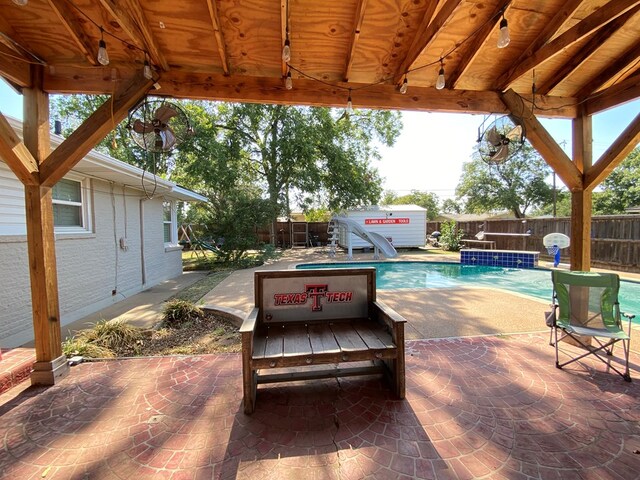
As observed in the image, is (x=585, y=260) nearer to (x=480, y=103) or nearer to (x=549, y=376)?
(x=549, y=376)

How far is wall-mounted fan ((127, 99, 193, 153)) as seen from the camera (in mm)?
3031

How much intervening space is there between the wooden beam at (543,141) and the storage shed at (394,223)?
1220 cm

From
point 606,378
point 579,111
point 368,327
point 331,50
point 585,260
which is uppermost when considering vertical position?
point 331,50

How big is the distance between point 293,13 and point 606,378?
171 inches

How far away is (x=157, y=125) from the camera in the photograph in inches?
A: 121

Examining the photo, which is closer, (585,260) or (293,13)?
(293,13)

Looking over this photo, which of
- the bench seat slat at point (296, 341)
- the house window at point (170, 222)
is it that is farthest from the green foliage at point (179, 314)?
the house window at point (170, 222)

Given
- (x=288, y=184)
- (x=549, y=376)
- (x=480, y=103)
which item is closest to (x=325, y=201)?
(x=288, y=184)

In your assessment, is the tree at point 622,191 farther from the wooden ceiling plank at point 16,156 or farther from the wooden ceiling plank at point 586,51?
the wooden ceiling plank at point 16,156

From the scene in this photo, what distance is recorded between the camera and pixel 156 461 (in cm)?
169

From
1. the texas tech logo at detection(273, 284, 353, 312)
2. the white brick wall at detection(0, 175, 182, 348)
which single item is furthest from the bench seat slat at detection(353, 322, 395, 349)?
the white brick wall at detection(0, 175, 182, 348)

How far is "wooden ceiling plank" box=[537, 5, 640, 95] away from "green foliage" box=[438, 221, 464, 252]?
41.3 feet

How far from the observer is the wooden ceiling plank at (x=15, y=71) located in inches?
89.1

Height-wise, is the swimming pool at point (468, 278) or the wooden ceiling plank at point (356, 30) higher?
the wooden ceiling plank at point (356, 30)
